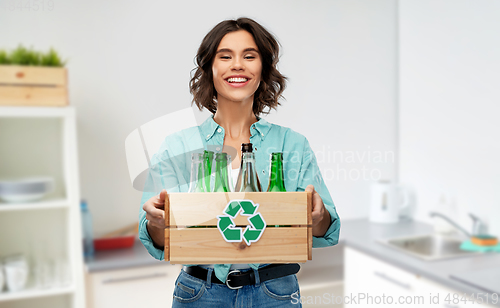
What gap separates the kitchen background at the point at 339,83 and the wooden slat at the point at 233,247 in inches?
29.6

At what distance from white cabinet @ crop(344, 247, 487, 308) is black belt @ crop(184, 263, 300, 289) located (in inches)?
25.5

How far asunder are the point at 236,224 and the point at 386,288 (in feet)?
3.37

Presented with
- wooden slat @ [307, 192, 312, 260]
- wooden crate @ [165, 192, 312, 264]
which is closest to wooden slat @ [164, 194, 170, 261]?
wooden crate @ [165, 192, 312, 264]

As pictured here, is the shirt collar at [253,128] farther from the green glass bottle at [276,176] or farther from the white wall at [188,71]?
the white wall at [188,71]

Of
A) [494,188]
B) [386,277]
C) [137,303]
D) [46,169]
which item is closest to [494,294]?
[386,277]

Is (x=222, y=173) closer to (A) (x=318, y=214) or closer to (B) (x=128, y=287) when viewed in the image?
(A) (x=318, y=214)

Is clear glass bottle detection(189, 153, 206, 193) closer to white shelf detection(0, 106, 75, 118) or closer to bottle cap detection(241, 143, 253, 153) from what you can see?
bottle cap detection(241, 143, 253, 153)

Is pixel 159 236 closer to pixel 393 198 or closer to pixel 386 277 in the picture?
pixel 386 277

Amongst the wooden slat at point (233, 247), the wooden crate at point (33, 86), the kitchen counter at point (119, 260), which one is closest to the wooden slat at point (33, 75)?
the wooden crate at point (33, 86)

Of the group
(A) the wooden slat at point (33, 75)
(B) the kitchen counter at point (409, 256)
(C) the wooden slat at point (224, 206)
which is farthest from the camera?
(A) the wooden slat at point (33, 75)

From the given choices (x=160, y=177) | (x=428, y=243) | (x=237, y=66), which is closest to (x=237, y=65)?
(x=237, y=66)

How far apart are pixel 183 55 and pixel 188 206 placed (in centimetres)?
84

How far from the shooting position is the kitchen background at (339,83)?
54.2 inches

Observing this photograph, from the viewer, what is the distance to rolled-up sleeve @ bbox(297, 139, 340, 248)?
73cm
